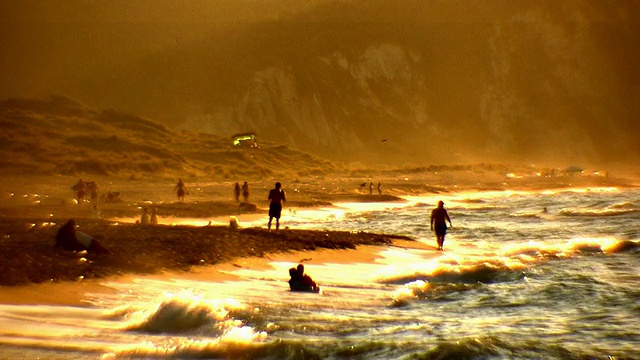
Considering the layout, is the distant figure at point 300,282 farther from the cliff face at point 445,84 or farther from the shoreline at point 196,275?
the cliff face at point 445,84

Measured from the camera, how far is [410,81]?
137 meters


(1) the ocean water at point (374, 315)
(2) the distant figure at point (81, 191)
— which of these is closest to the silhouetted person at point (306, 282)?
(1) the ocean water at point (374, 315)

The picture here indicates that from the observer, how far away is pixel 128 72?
119250 mm

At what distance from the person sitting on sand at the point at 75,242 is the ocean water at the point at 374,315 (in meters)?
1.60

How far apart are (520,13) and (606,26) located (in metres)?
19.9

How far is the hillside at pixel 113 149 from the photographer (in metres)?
56.5

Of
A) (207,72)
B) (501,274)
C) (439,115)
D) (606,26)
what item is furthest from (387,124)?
(501,274)

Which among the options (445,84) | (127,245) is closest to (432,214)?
(127,245)

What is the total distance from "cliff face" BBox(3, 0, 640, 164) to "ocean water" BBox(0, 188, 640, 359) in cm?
8817

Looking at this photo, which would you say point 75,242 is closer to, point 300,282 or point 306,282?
point 300,282

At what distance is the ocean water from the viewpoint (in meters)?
10.1

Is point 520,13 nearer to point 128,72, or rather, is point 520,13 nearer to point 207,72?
point 207,72

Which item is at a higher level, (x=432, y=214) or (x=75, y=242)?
(x=432, y=214)

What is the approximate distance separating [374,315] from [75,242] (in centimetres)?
579
